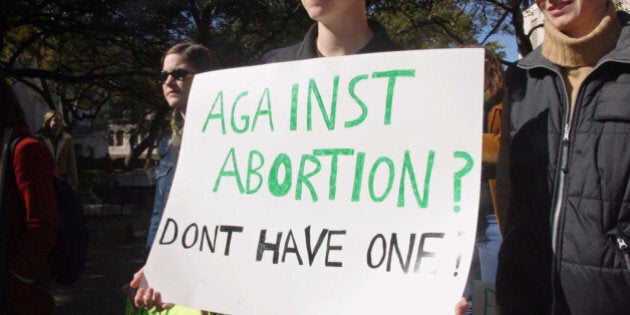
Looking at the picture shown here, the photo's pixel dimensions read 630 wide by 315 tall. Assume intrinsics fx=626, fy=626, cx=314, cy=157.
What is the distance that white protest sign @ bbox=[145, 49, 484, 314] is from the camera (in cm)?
136

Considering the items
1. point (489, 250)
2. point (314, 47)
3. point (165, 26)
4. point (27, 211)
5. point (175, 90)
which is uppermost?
point (165, 26)

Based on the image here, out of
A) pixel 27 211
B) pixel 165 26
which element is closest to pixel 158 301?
pixel 27 211

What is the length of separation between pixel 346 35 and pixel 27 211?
136 cm

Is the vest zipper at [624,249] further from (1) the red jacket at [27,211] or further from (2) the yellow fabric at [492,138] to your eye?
(1) the red jacket at [27,211]

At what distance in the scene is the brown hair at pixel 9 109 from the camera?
239cm

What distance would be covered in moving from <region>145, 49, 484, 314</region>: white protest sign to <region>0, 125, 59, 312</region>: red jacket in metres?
0.78

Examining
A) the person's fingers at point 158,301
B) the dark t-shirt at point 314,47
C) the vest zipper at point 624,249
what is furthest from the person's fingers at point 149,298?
the vest zipper at point 624,249

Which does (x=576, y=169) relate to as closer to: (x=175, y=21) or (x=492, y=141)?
(x=492, y=141)

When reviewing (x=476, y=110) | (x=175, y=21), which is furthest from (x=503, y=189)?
(x=175, y=21)

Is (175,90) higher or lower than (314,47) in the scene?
lower

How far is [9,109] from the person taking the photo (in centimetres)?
241

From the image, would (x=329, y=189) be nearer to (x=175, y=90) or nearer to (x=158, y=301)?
(x=158, y=301)

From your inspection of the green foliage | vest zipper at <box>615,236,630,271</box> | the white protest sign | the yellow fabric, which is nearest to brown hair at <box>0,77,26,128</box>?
the white protest sign

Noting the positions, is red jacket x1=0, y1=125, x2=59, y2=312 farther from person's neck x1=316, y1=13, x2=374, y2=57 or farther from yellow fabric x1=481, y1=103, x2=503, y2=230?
yellow fabric x1=481, y1=103, x2=503, y2=230
